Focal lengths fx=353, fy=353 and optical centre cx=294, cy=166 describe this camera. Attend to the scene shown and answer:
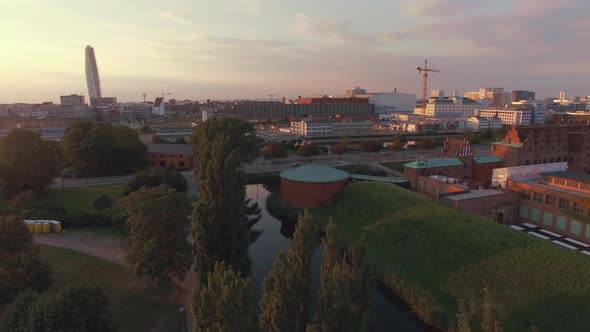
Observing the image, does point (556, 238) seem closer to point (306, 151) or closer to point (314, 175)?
point (314, 175)

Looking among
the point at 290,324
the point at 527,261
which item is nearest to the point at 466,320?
the point at 290,324

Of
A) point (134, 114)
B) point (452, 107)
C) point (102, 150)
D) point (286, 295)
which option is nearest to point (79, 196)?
point (102, 150)

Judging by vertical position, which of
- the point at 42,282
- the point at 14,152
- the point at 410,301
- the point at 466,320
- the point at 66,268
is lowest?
the point at 410,301

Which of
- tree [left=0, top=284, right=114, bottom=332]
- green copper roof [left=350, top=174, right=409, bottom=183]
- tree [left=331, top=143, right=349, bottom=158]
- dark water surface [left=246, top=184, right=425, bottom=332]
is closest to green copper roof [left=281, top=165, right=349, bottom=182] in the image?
dark water surface [left=246, top=184, right=425, bottom=332]

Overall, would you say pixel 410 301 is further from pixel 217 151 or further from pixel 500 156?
pixel 500 156

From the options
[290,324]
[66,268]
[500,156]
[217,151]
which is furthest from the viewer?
[500,156]

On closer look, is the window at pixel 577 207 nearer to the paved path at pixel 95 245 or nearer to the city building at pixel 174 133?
the paved path at pixel 95 245

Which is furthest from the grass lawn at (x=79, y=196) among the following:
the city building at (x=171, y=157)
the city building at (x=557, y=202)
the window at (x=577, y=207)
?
the window at (x=577, y=207)
